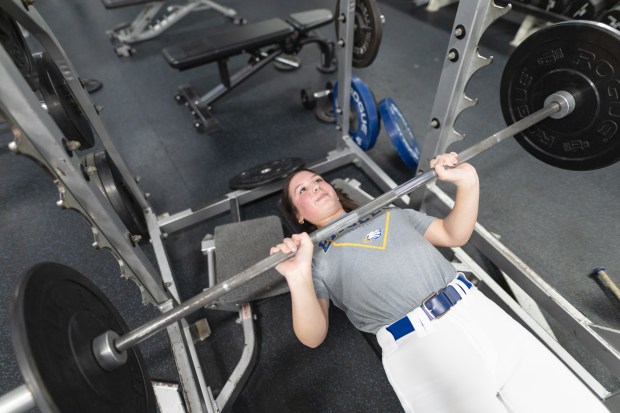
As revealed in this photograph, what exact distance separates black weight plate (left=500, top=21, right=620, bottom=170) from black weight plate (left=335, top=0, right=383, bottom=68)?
49 centimetres

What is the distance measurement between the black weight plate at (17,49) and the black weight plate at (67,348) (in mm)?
541

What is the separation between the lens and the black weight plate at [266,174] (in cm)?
158

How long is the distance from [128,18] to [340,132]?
10.3ft

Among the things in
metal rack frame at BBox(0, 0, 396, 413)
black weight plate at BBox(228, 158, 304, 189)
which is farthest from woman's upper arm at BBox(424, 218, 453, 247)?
black weight plate at BBox(228, 158, 304, 189)

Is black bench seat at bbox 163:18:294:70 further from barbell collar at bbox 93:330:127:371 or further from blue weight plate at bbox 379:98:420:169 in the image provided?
barbell collar at bbox 93:330:127:371

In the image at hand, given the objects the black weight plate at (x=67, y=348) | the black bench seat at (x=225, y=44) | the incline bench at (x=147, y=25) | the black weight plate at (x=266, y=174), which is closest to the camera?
the black weight plate at (x=67, y=348)

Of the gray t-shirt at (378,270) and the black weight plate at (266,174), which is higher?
the gray t-shirt at (378,270)

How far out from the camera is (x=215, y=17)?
3676 mm

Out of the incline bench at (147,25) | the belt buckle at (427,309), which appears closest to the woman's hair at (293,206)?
the belt buckle at (427,309)

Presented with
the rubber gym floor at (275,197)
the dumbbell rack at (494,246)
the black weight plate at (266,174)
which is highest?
the dumbbell rack at (494,246)

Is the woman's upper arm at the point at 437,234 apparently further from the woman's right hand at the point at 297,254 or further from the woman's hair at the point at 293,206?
the woman's right hand at the point at 297,254

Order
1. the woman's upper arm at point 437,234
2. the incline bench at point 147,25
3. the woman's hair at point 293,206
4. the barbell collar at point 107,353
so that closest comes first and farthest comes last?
the barbell collar at point 107,353 < the woman's upper arm at point 437,234 < the woman's hair at point 293,206 < the incline bench at point 147,25

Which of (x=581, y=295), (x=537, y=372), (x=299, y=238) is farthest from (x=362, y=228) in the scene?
(x=581, y=295)

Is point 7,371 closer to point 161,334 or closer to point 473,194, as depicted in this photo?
point 161,334
